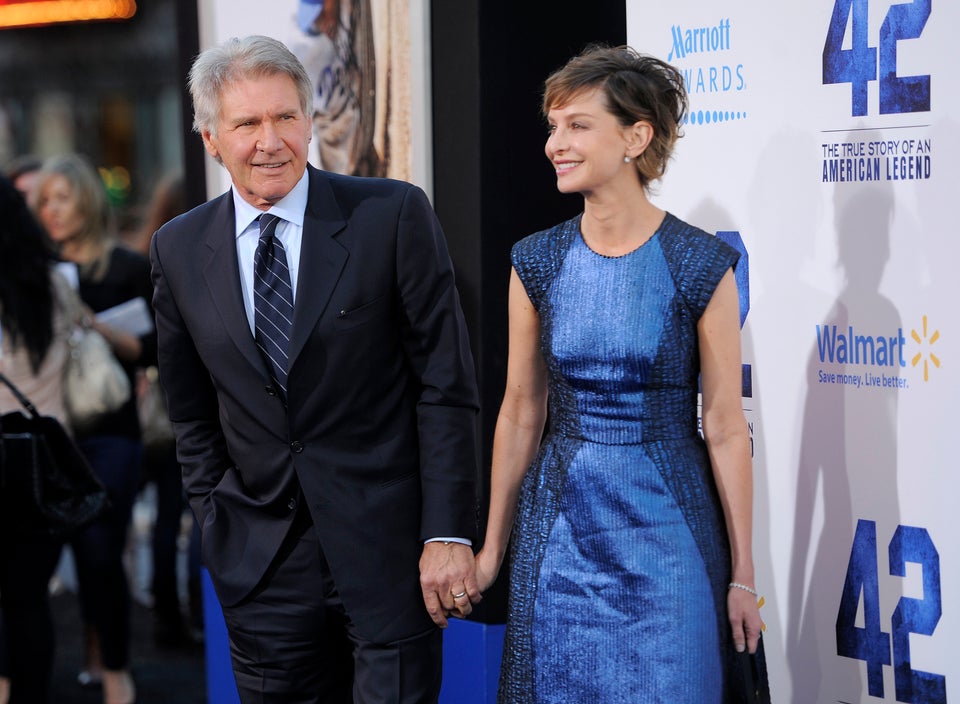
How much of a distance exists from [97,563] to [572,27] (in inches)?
116

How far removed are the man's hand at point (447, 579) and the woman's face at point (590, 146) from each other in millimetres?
796

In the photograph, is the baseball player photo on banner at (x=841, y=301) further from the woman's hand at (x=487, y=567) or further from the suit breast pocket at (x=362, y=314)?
the suit breast pocket at (x=362, y=314)

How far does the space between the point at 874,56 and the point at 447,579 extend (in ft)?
5.34

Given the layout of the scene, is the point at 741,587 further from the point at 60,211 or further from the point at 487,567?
the point at 60,211

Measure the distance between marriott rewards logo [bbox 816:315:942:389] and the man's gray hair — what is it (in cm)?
149

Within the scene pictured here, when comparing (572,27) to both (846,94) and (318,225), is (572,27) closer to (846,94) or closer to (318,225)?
(846,94)

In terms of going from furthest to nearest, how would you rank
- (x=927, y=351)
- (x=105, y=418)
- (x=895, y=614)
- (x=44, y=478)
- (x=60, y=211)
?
(x=60, y=211)
(x=105, y=418)
(x=44, y=478)
(x=895, y=614)
(x=927, y=351)

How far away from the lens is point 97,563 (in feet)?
18.3

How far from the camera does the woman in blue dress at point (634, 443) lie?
2812 millimetres

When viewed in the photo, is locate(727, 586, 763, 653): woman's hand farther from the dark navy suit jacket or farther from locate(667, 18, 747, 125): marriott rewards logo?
locate(667, 18, 747, 125): marriott rewards logo

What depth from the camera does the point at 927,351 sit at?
129 inches

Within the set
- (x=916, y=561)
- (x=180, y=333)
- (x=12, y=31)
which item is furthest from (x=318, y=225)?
(x=12, y=31)

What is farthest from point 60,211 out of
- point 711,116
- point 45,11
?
point 45,11

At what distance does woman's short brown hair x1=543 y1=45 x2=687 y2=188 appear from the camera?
282 centimetres
